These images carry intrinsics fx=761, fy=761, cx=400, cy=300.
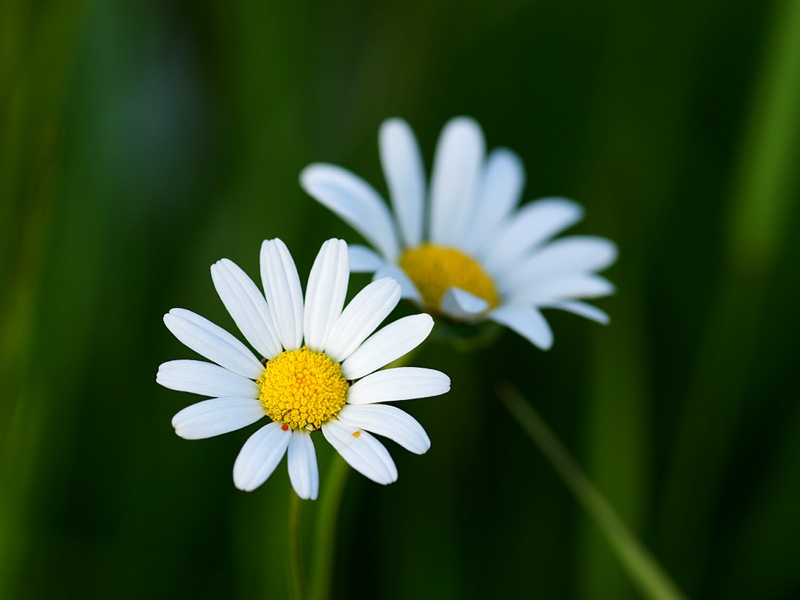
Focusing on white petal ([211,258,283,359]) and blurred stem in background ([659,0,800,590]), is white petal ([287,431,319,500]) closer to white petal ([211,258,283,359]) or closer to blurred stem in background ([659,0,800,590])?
white petal ([211,258,283,359])

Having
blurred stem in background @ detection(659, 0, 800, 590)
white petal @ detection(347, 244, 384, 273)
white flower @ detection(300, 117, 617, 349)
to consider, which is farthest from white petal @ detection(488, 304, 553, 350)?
blurred stem in background @ detection(659, 0, 800, 590)

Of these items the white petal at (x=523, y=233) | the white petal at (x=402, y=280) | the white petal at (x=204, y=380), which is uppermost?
the white petal at (x=523, y=233)

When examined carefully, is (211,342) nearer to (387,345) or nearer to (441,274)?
(387,345)

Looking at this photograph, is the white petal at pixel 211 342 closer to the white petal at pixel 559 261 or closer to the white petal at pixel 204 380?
the white petal at pixel 204 380

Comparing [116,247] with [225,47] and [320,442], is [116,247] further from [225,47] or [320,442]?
[320,442]

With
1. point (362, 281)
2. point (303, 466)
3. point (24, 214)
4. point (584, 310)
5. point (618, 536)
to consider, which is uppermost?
point (24, 214)

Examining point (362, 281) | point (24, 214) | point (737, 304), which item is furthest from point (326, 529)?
point (737, 304)

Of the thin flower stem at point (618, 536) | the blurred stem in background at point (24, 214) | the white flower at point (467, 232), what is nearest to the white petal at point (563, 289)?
the white flower at point (467, 232)
